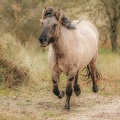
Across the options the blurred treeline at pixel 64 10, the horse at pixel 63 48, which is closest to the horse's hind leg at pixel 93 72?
the horse at pixel 63 48

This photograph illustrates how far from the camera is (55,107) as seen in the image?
348 inches

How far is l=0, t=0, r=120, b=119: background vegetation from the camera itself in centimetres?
1087

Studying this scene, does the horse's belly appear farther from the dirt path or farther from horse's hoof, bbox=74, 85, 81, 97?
horse's hoof, bbox=74, 85, 81, 97

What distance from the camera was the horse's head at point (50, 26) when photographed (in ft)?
25.3

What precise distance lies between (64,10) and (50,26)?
14.8 metres

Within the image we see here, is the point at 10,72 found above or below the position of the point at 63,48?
below

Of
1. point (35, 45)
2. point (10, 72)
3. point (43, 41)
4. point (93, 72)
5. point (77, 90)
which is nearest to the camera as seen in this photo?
point (43, 41)

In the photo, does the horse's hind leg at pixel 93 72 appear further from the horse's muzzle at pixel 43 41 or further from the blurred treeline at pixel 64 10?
the blurred treeline at pixel 64 10

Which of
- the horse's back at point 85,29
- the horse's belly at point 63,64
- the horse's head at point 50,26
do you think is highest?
the horse's head at point 50,26

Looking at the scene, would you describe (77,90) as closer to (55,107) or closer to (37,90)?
(37,90)

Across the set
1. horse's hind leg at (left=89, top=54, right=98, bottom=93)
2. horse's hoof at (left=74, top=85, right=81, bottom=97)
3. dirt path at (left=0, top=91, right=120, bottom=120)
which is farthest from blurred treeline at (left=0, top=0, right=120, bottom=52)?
dirt path at (left=0, top=91, right=120, bottom=120)

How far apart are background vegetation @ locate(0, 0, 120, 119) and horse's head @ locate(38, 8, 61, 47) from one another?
1383mm

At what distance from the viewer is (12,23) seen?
20.0 meters

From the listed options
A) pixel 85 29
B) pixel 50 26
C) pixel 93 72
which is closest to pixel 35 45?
pixel 93 72
